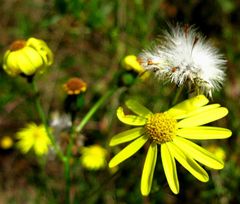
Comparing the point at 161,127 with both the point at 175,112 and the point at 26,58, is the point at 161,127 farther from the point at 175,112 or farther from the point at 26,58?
the point at 26,58

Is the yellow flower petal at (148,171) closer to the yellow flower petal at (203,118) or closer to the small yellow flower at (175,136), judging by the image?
the small yellow flower at (175,136)

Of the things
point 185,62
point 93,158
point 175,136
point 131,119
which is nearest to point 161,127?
point 175,136

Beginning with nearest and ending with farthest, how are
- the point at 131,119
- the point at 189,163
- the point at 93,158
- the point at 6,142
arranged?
the point at 189,163 → the point at 131,119 → the point at 93,158 → the point at 6,142

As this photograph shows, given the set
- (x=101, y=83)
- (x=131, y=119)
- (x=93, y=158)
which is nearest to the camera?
(x=131, y=119)

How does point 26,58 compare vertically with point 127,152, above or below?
above

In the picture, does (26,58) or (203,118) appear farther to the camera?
(26,58)

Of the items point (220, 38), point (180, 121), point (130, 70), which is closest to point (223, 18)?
point (220, 38)

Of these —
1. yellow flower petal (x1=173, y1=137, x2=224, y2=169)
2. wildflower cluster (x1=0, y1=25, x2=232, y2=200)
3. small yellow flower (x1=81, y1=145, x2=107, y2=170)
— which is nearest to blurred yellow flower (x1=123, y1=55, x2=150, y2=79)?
wildflower cluster (x1=0, y1=25, x2=232, y2=200)
